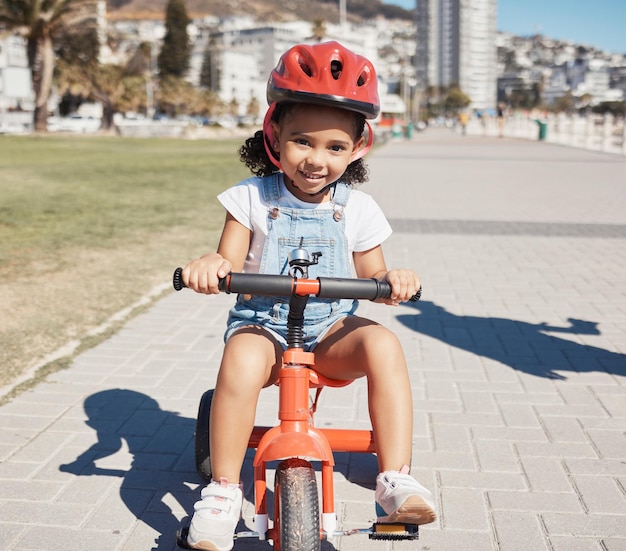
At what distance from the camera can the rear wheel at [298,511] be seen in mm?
1988

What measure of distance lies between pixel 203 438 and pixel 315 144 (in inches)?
47.8

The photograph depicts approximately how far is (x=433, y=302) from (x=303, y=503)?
4.07 meters

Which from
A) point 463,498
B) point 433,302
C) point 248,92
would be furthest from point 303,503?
point 248,92

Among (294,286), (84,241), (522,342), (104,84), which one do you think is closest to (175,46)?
(104,84)

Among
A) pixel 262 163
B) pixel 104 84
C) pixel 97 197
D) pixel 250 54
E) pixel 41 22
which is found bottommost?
pixel 97 197

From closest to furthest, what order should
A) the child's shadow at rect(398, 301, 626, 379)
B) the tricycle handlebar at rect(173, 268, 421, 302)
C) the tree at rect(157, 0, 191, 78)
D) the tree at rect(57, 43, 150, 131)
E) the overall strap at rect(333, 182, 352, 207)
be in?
the tricycle handlebar at rect(173, 268, 421, 302), the overall strap at rect(333, 182, 352, 207), the child's shadow at rect(398, 301, 626, 379), the tree at rect(57, 43, 150, 131), the tree at rect(157, 0, 191, 78)

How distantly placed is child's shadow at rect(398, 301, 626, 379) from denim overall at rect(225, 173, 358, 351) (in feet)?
7.25

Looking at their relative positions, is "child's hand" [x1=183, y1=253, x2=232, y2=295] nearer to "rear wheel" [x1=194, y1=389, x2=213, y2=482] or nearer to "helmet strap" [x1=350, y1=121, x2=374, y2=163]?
"helmet strap" [x1=350, y1=121, x2=374, y2=163]

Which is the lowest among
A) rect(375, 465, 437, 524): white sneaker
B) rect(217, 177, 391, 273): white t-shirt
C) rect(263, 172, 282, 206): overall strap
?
rect(375, 465, 437, 524): white sneaker

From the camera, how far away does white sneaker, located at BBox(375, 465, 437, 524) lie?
211cm

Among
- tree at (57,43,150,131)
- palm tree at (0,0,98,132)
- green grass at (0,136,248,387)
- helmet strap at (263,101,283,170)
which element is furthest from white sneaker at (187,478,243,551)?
tree at (57,43,150,131)

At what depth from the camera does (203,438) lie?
284cm

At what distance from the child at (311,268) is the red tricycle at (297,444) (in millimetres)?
88

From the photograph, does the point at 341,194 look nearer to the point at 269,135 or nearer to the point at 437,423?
the point at 269,135
